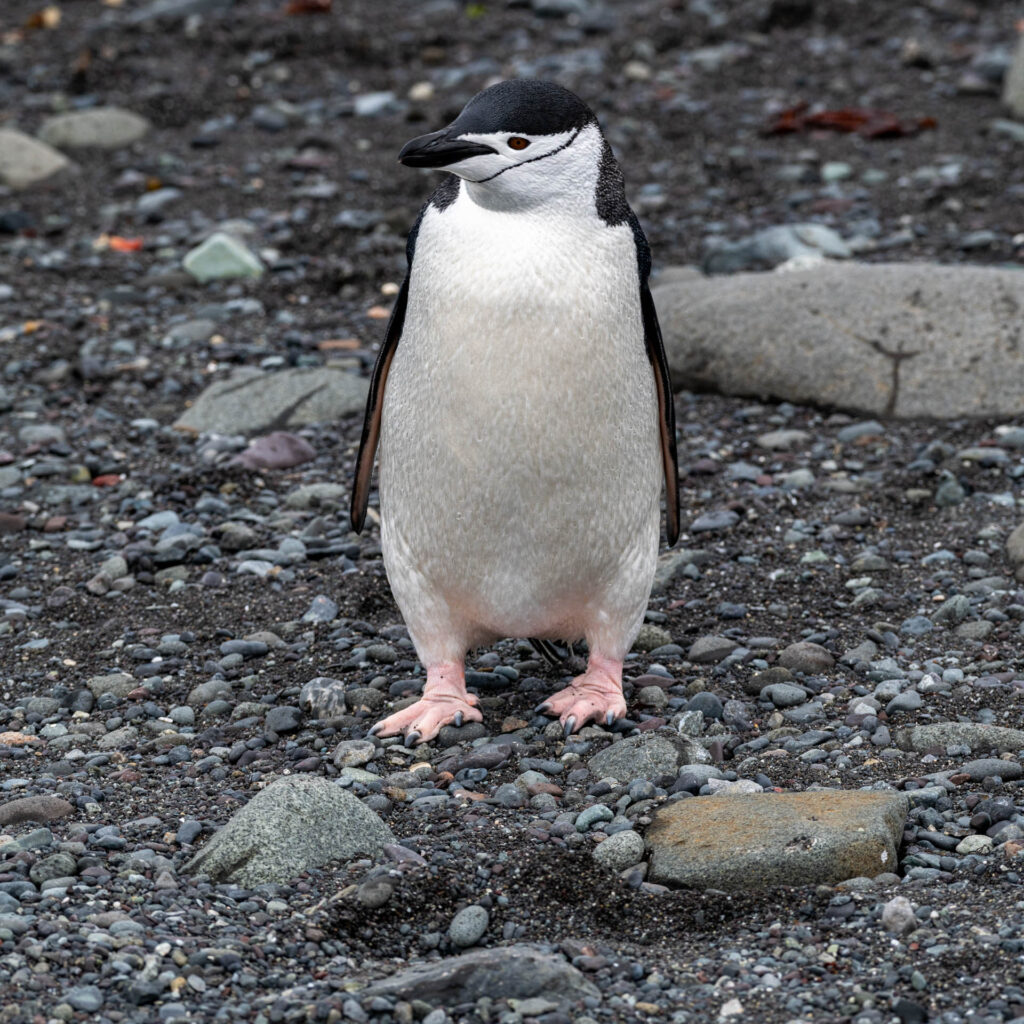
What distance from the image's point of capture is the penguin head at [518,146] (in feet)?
12.1

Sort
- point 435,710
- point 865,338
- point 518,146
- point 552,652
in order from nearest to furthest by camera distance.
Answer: point 518,146
point 435,710
point 552,652
point 865,338

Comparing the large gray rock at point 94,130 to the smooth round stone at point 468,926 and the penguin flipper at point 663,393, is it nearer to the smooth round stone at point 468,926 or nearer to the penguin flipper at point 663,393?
the penguin flipper at point 663,393

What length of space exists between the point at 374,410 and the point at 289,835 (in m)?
1.38

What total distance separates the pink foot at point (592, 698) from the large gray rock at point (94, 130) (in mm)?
7097

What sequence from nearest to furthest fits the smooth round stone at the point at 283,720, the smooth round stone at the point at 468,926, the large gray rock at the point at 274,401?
1. the smooth round stone at the point at 468,926
2. the smooth round stone at the point at 283,720
3. the large gray rock at the point at 274,401

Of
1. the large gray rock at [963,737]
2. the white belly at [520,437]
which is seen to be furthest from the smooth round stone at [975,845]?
the white belly at [520,437]

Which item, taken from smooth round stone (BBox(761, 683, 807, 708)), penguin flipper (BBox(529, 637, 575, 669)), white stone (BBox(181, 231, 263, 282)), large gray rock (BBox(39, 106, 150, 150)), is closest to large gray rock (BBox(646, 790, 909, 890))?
smooth round stone (BBox(761, 683, 807, 708))

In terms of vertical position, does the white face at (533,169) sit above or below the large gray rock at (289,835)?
above

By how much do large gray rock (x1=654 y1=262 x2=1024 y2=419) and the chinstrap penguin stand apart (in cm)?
241

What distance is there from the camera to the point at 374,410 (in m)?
4.47

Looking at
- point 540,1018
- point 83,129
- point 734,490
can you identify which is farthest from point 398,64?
point 540,1018

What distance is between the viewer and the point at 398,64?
1162cm

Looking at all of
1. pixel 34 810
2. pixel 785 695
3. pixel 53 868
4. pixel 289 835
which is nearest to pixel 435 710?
pixel 289 835

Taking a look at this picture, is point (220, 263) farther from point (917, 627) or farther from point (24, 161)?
point (917, 627)
